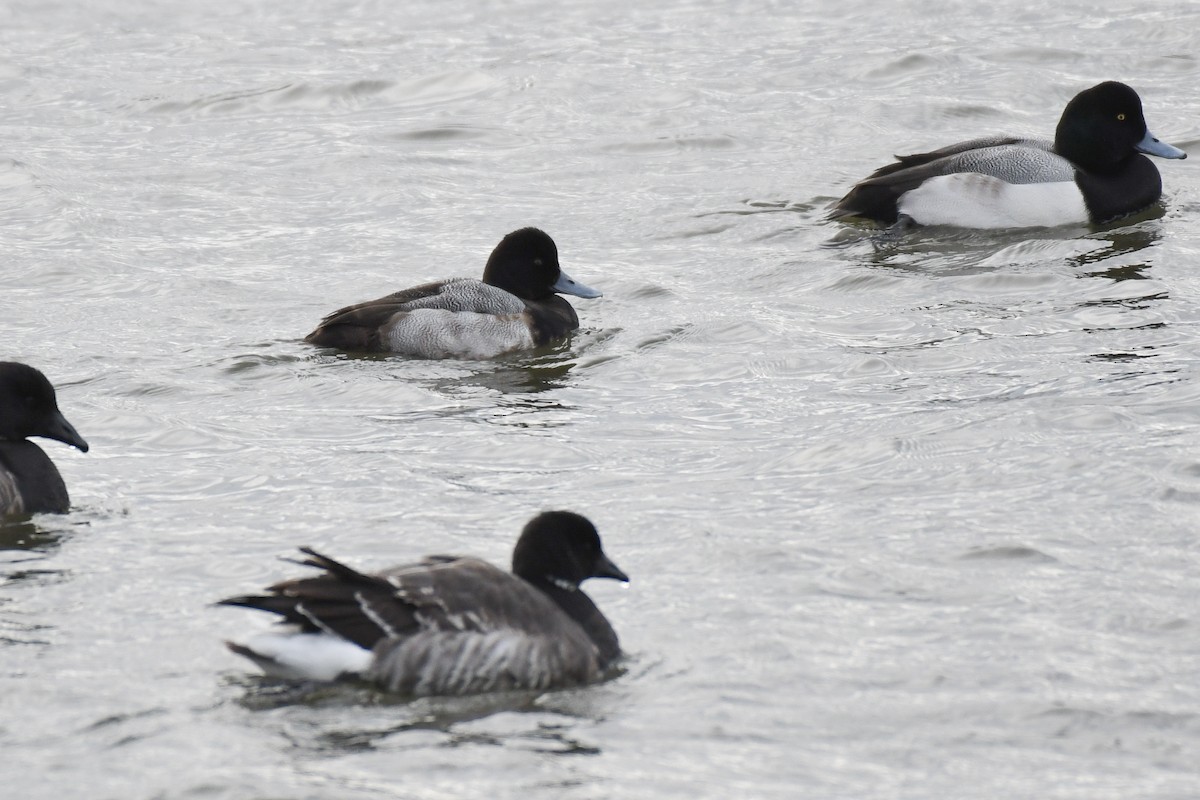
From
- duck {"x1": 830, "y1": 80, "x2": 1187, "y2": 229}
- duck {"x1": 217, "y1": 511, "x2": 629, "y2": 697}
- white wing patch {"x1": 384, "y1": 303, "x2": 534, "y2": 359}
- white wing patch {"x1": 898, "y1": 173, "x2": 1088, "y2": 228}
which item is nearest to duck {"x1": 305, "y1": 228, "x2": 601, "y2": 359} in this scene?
white wing patch {"x1": 384, "y1": 303, "x2": 534, "y2": 359}

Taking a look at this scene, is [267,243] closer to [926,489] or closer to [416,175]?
[416,175]

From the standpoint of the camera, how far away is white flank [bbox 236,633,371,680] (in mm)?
7355

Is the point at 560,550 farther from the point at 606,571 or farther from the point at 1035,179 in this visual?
the point at 1035,179

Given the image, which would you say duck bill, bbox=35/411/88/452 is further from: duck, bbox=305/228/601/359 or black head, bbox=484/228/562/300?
black head, bbox=484/228/562/300

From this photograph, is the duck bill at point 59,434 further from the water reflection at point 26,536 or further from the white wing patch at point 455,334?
the white wing patch at point 455,334

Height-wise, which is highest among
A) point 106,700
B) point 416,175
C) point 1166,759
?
point 416,175

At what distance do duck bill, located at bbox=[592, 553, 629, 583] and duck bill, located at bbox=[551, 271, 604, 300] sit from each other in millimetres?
5641

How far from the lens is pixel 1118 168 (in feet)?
51.8

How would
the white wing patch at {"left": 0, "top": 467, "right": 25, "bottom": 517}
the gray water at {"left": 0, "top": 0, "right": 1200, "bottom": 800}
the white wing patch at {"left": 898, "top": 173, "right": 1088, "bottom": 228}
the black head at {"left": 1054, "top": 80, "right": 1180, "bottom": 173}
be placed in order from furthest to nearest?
the black head at {"left": 1054, "top": 80, "right": 1180, "bottom": 173} < the white wing patch at {"left": 898, "top": 173, "right": 1088, "bottom": 228} < the white wing patch at {"left": 0, "top": 467, "right": 25, "bottom": 517} < the gray water at {"left": 0, "top": 0, "right": 1200, "bottom": 800}

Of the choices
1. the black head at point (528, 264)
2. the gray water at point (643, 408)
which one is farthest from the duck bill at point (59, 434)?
the black head at point (528, 264)

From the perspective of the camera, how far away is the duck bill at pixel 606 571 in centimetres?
805

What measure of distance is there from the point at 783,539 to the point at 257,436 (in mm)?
3440

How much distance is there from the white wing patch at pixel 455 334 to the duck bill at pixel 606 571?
199 inches

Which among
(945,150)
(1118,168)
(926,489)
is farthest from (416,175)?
(926,489)
